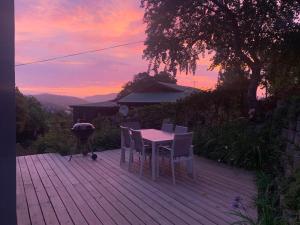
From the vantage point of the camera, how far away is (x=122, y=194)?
16.1 ft

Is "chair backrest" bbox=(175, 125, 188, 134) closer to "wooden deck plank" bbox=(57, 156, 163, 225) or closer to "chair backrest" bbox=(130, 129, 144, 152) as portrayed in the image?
"chair backrest" bbox=(130, 129, 144, 152)

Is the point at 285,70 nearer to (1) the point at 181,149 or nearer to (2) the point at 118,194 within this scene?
(1) the point at 181,149

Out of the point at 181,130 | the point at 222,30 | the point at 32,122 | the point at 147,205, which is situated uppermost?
the point at 222,30

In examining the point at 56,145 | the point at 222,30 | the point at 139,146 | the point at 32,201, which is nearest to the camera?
the point at 32,201

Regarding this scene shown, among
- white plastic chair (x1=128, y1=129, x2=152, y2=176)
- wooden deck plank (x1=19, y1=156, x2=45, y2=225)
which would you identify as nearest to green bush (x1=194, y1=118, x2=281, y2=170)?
white plastic chair (x1=128, y1=129, x2=152, y2=176)

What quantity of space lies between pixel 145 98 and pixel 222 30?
38.3 ft

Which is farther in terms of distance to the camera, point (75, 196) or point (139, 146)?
point (139, 146)

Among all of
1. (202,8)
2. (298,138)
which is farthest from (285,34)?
(298,138)

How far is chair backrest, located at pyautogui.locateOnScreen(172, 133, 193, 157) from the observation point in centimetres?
562

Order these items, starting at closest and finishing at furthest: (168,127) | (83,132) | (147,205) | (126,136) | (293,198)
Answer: (293,198)
(147,205)
(126,136)
(168,127)
(83,132)

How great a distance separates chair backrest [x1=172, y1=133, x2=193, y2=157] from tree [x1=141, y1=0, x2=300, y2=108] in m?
5.13

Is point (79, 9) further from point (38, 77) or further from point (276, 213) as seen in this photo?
point (38, 77)

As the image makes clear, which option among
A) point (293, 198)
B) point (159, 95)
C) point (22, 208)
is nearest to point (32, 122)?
point (159, 95)

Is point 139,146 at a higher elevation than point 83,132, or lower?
lower
